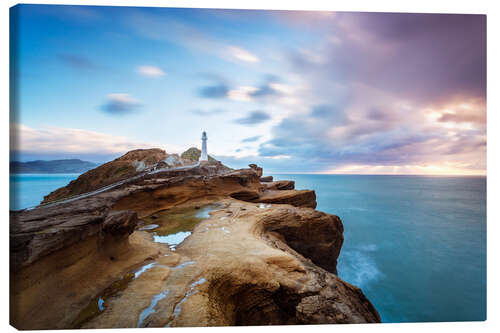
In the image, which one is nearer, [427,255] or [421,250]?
[427,255]

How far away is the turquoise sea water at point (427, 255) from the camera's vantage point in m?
4.39

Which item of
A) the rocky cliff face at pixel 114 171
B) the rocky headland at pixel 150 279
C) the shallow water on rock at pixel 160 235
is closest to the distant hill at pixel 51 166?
the rocky headland at pixel 150 279

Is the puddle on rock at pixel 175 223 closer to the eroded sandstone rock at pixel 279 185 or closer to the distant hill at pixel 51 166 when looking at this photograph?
the distant hill at pixel 51 166

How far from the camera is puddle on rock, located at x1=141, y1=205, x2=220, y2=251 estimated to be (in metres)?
5.25

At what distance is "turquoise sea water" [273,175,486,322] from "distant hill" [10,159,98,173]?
29.5ft

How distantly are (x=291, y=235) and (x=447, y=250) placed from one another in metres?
6.73

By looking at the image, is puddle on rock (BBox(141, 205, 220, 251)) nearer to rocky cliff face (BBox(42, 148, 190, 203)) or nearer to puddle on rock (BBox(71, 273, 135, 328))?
puddle on rock (BBox(71, 273, 135, 328))

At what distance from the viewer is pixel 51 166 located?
4.99m

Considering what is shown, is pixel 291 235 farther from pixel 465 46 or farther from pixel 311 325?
pixel 465 46

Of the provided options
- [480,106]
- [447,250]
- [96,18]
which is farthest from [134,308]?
[447,250]

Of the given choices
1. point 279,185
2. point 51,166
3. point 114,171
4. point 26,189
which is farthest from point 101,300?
point 279,185

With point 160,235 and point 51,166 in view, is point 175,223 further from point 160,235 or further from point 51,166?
point 51,166

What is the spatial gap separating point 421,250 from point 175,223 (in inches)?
510

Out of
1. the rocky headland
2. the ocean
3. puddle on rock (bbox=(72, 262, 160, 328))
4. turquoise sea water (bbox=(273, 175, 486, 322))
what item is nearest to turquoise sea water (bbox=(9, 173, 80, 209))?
the ocean
